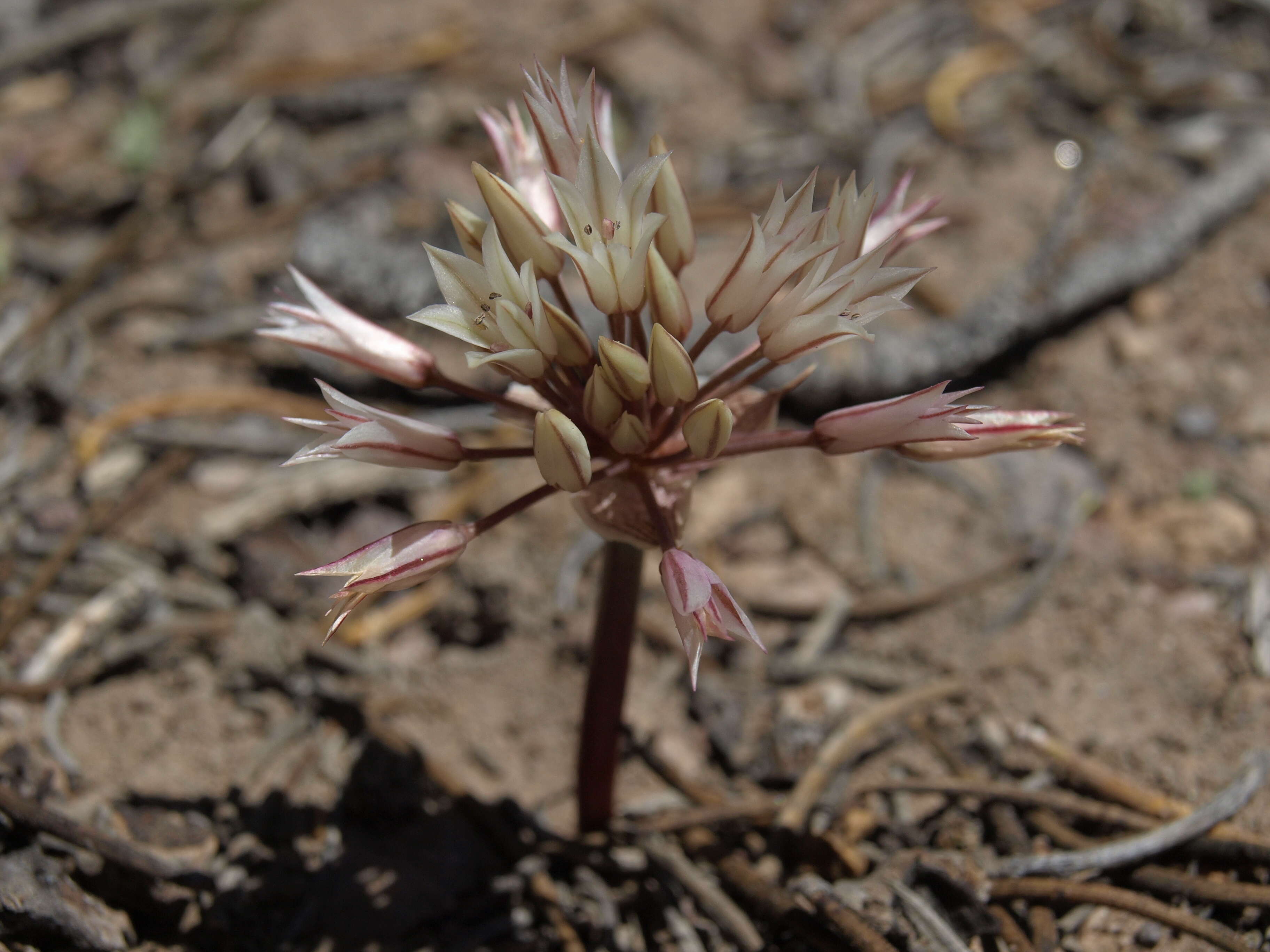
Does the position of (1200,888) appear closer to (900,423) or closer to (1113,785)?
(1113,785)

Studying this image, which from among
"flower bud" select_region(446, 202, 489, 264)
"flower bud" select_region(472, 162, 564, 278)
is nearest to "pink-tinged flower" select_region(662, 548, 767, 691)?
"flower bud" select_region(472, 162, 564, 278)

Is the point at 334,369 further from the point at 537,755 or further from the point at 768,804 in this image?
the point at 768,804

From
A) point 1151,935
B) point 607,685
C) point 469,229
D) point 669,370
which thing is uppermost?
point 469,229

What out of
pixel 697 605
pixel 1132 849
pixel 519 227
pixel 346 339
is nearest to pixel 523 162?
pixel 519 227

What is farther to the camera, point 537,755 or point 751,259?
point 537,755

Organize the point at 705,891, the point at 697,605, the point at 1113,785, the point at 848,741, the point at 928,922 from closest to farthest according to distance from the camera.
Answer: the point at 697,605, the point at 928,922, the point at 705,891, the point at 1113,785, the point at 848,741

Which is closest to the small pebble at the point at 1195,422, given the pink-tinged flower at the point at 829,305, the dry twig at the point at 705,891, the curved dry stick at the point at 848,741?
the curved dry stick at the point at 848,741

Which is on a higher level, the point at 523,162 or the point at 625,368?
the point at 523,162

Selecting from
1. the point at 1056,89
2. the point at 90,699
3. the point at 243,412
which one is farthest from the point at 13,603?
the point at 1056,89
